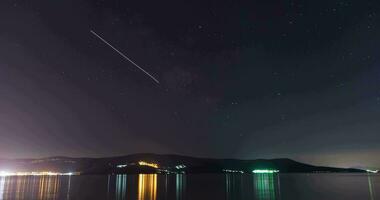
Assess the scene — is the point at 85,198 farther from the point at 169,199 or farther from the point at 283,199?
the point at 283,199

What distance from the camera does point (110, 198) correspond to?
68.6m

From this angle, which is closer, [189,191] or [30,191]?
[30,191]

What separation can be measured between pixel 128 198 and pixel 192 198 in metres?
12.7

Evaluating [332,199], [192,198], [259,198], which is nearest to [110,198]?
[192,198]

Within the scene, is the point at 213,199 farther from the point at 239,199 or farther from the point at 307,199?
the point at 307,199

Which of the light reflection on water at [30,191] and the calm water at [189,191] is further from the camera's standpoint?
the calm water at [189,191]

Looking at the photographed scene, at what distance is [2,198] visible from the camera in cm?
6719

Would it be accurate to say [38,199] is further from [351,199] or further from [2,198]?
[351,199]

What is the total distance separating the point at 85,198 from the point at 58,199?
4.90m

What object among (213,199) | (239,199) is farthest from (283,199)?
(213,199)

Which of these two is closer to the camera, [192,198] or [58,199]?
[58,199]

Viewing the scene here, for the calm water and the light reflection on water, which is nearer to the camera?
the light reflection on water

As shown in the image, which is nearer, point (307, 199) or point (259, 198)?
point (307, 199)

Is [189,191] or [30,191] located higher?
[30,191]
